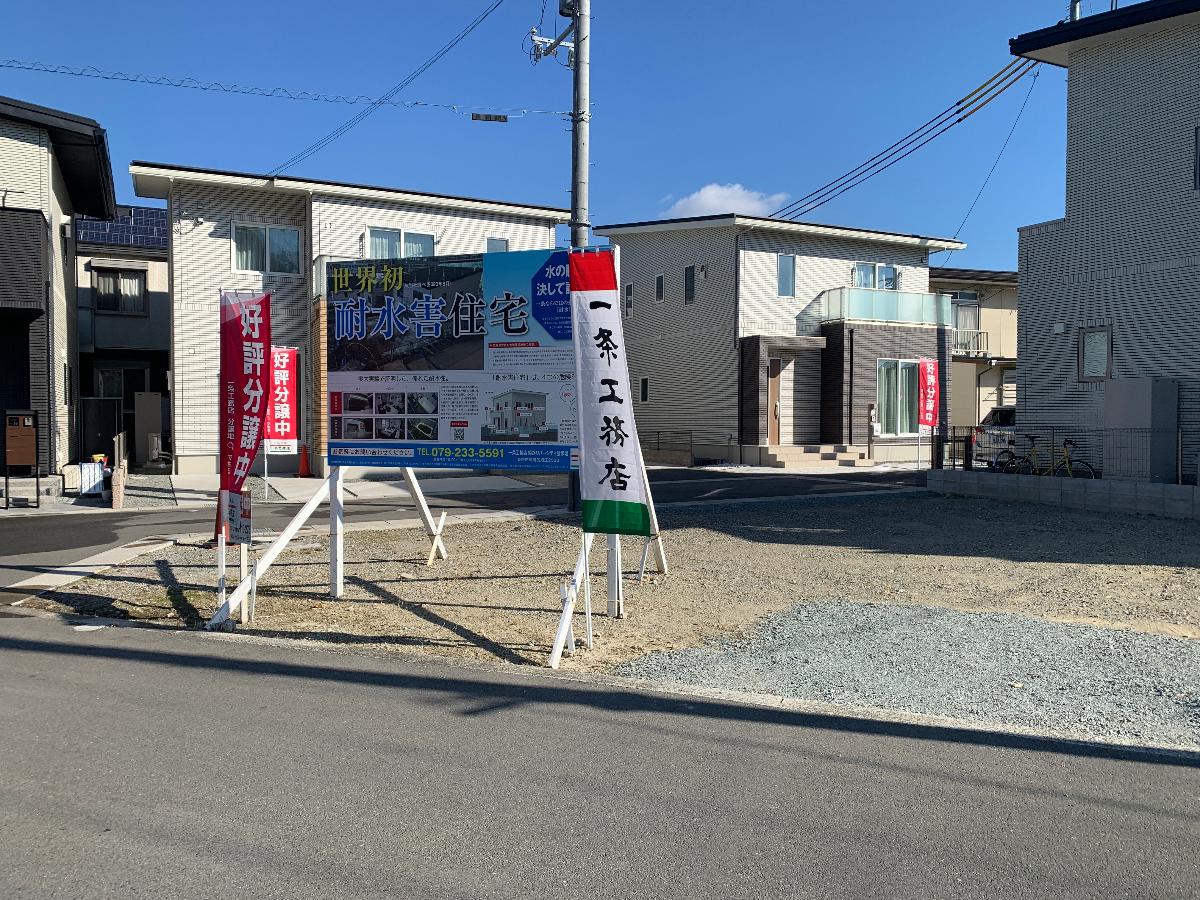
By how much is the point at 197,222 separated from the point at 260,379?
17.9 metres

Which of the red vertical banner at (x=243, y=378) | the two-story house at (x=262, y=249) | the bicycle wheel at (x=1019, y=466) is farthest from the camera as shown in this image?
the two-story house at (x=262, y=249)

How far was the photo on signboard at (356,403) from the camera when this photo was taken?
333 inches

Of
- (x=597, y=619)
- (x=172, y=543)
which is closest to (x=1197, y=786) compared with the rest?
(x=597, y=619)

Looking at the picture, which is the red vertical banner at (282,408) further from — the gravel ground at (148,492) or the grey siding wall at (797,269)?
the grey siding wall at (797,269)

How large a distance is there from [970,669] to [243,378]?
244 inches

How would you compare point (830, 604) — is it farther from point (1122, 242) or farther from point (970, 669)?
point (1122, 242)

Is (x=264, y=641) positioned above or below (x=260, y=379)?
below

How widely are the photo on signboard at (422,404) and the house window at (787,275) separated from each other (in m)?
21.5

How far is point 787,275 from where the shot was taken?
2827 cm

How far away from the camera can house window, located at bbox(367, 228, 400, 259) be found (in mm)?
24609

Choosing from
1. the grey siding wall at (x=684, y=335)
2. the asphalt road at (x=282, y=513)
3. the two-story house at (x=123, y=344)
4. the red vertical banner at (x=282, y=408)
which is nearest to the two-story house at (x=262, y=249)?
the red vertical banner at (x=282, y=408)

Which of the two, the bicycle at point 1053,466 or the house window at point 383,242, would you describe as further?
the house window at point 383,242

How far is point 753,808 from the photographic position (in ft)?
13.3

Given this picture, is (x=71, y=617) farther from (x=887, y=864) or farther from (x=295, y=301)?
(x=295, y=301)
